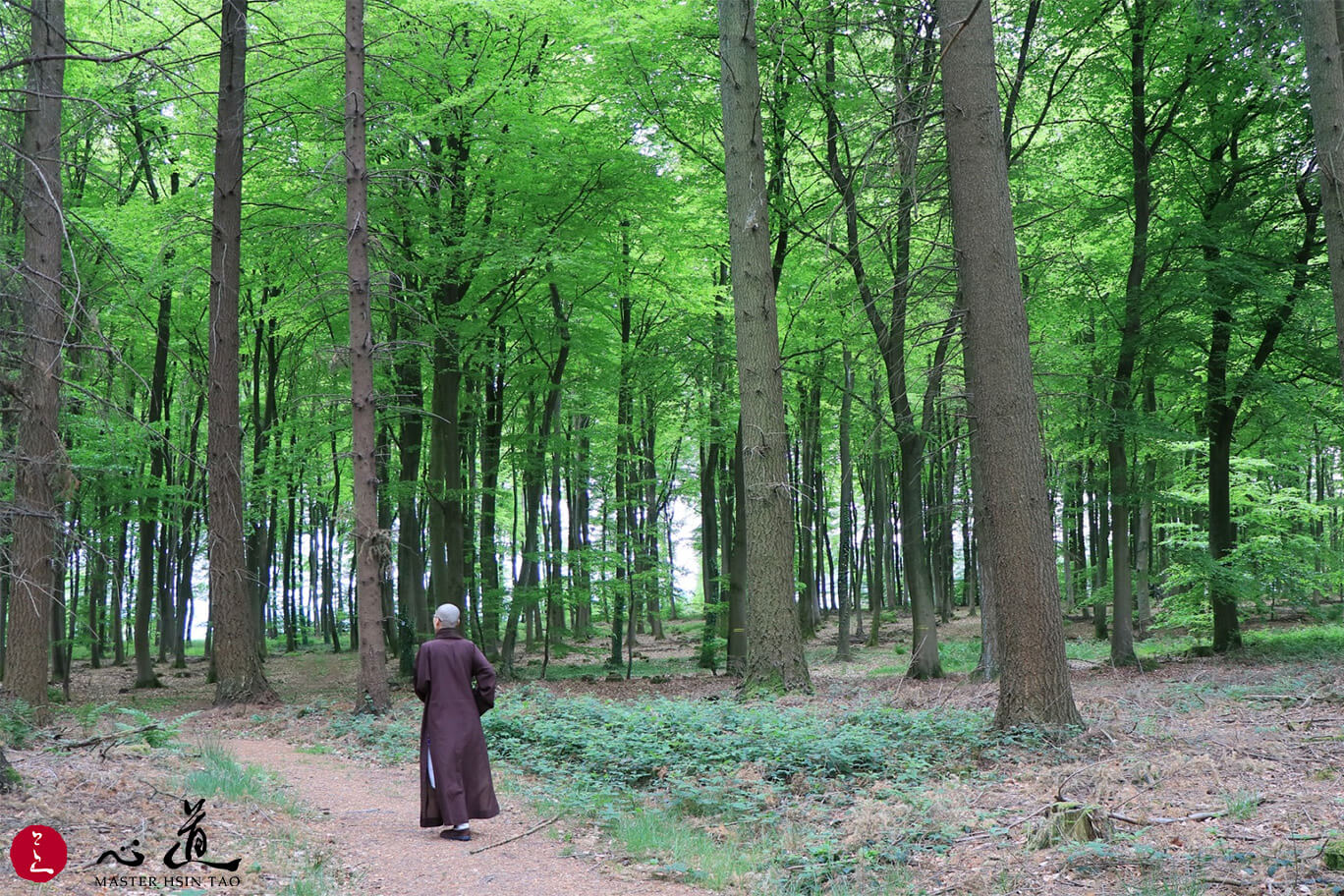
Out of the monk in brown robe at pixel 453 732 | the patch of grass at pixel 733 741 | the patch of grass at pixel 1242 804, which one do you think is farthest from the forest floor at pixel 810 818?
the monk in brown robe at pixel 453 732

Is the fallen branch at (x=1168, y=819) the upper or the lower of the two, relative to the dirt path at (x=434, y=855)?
upper

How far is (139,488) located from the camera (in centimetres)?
1747

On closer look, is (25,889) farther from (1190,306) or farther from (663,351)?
(1190,306)

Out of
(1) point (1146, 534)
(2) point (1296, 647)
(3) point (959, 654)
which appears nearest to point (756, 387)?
(2) point (1296, 647)

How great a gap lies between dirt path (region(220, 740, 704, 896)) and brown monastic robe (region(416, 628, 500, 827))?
231 mm

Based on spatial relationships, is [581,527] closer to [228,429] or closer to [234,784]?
[228,429]

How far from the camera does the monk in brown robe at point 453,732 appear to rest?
6438 millimetres

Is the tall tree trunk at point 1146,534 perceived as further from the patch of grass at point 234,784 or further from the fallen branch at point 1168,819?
the patch of grass at point 234,784

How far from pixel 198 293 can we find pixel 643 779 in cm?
1772

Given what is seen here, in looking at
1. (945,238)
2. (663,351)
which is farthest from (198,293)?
(945,238)

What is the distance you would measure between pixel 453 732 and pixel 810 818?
8.82 ft

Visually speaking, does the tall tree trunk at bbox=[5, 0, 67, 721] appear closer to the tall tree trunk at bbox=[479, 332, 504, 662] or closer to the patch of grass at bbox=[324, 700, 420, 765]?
the patch of grass at bbox=[324, 700, 420, 765]

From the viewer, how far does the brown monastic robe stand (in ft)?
21.2

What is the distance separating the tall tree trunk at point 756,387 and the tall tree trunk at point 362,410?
5.19 metres
